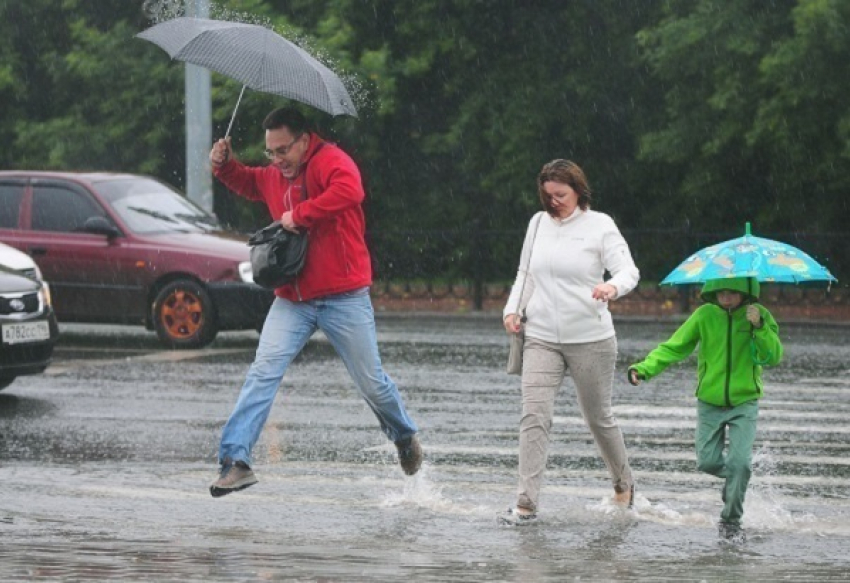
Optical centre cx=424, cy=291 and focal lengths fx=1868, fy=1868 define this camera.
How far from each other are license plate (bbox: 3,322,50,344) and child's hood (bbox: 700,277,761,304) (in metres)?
6.29

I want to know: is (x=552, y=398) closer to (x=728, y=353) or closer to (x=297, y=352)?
(x=728, y=353)

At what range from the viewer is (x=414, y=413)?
12.6 meters

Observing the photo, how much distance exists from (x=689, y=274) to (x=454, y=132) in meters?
20.9

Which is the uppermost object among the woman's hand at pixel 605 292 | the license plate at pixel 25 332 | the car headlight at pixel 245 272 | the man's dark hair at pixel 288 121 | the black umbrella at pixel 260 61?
the black umbrella at pixel 260 61

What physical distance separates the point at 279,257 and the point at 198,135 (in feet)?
52.1

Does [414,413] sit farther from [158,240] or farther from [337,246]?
[158,240]

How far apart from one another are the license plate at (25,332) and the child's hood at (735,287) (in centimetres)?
629

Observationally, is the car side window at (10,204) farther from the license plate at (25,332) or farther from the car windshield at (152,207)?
the license plate at (25,332)

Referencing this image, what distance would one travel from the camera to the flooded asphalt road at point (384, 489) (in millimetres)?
7320

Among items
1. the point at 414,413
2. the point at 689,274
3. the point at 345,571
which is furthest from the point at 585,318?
the point at 414,413

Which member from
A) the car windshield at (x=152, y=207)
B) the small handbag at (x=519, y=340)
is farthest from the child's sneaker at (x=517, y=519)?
the car windshield at (x=152, y=207)

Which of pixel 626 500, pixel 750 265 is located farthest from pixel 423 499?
pixel 750 265

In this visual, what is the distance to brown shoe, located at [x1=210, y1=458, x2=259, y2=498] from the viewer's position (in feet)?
27.3

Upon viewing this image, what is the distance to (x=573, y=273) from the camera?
332 inches
